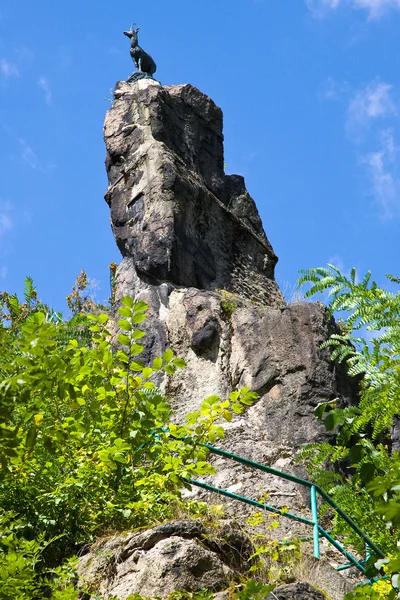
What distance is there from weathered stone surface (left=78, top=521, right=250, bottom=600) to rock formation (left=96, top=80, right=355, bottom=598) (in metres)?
0.07

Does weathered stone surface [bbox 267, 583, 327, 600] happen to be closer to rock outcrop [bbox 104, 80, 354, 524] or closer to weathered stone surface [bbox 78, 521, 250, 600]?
weathered stone surface [bbox 78, 521, 250, 600]

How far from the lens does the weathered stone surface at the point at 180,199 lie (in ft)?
38.4

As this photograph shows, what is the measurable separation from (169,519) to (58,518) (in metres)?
0.72

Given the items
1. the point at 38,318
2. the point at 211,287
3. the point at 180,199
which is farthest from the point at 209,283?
the point at 38,318

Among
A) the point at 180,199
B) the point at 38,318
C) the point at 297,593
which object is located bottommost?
the point at 297,593

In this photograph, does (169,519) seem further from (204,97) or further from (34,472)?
(204,97)

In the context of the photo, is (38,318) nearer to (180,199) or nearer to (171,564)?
(171,564)

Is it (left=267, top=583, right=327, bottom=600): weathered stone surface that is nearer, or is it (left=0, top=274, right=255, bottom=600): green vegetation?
(left=267, top=583, right=327, bottom=600): weathered stone surface

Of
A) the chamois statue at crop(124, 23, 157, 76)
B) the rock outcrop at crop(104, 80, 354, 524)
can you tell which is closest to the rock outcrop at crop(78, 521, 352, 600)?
the rock outcrop at crop(104, 80, 354, 524)

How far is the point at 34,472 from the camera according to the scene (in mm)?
5777

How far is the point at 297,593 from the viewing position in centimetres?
470

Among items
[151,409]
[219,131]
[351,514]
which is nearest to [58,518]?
[151,409]

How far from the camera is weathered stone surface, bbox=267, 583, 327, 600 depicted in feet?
15.2

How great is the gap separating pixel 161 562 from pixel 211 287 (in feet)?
23.0
